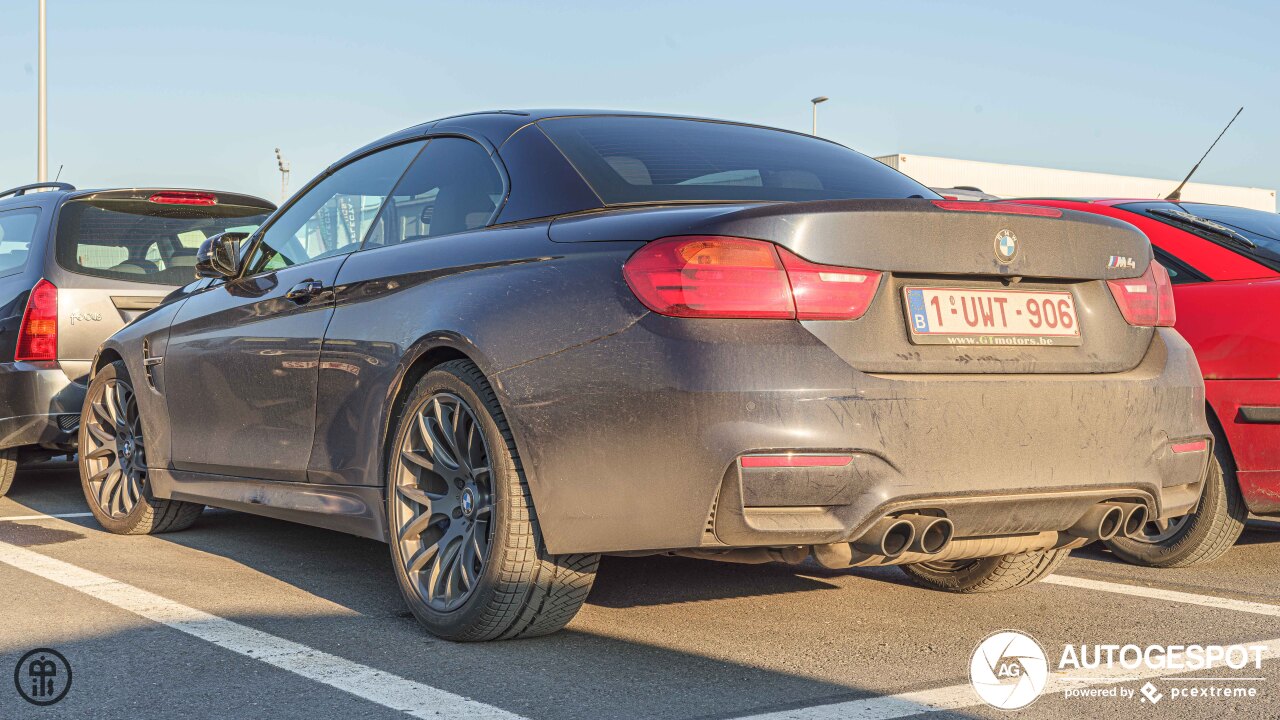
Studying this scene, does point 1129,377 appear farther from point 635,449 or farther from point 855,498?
point 635,449

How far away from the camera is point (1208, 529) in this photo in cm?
519

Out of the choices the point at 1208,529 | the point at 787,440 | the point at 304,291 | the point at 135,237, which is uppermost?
the point at 135,237

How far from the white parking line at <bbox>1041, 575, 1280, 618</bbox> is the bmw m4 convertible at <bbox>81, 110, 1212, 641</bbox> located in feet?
1.17

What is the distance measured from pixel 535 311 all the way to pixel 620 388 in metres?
0.39

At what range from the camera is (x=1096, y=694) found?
3.37 metres

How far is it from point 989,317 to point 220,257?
3.21m

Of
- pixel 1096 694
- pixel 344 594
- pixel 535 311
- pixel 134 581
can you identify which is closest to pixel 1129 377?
pixel 1096 694

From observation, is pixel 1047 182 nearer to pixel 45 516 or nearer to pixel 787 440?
pixel 45 516

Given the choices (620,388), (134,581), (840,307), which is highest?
(840,307)

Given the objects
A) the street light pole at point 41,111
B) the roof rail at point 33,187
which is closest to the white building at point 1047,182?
the street light pole at point 41,111

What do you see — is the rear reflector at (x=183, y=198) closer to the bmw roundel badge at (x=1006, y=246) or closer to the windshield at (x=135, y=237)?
the windshield at (x=135, y=237)

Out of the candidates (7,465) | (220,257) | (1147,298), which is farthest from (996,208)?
(7,465)

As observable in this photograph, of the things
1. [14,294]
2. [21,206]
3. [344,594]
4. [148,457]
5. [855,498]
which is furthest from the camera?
[21,206]

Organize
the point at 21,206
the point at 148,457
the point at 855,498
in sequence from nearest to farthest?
the point at 855,498 → the point at 148,457 → the point at 21,206
